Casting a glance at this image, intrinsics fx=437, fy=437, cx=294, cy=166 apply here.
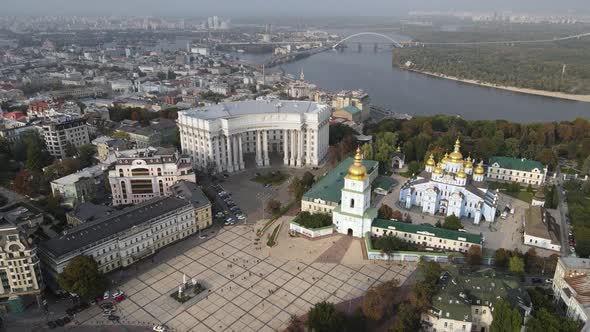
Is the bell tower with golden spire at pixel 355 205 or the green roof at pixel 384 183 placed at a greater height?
the bell tower with golden spire at pixel 355 205

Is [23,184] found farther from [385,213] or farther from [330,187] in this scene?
[385,213]

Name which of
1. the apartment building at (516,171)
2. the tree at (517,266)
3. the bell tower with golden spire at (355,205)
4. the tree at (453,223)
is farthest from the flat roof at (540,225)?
the bell tower with golden spire at (355,205)

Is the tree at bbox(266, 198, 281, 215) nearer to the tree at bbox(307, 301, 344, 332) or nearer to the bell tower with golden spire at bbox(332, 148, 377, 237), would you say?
the bell tower with golden spire at bbox(332, 148, 377, 237)

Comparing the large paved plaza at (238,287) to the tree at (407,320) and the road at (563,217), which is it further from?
the road at (563,217)

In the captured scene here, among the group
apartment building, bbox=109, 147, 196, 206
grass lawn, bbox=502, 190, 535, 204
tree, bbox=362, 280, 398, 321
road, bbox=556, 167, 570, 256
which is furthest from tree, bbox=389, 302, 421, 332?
apartment building, bbox=109, 147, 196, 206

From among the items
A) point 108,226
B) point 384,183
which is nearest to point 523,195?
point 384,183

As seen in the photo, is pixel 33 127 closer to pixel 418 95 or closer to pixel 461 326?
pixel 461 326

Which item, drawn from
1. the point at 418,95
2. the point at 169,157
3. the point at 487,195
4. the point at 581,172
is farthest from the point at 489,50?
the point at 169,157
